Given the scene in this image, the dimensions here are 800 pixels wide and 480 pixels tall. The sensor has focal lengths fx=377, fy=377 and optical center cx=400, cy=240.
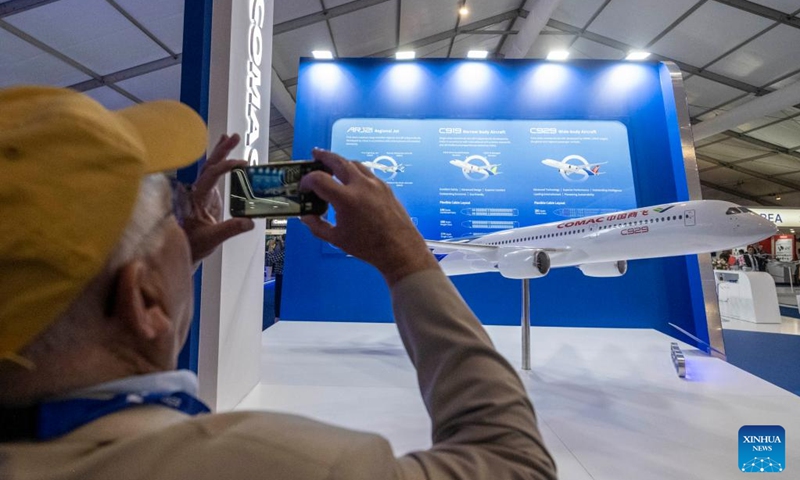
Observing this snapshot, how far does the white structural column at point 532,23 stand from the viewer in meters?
7.61

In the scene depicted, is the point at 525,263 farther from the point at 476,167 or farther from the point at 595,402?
the point at 476,167

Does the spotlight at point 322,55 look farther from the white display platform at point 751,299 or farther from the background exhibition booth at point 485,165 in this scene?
the white display platform at point 751,299

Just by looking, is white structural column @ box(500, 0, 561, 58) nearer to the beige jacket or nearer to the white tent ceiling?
the white tent ceiling

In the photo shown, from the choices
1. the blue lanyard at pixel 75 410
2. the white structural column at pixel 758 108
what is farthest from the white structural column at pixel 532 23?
the blue lanyard at pixel 75 410

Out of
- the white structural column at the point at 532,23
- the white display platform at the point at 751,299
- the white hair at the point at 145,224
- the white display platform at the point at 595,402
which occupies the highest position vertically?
the white structural column at the point at 532,23

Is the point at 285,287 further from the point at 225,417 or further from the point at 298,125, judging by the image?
the point at 225,417

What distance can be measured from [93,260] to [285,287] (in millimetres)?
6009

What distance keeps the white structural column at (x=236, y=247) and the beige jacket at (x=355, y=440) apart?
1776 mm

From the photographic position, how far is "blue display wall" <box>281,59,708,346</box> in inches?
232

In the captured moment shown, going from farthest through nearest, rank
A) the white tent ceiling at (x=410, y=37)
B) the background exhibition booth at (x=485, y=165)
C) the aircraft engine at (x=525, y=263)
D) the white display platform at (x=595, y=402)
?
the white tent ceiling at (x=410, y=37) → the aircraft engine at (x=525, y=263) → the background exhibition booth at (x=485, y=165) → the white display platform at (x=595, y=402)

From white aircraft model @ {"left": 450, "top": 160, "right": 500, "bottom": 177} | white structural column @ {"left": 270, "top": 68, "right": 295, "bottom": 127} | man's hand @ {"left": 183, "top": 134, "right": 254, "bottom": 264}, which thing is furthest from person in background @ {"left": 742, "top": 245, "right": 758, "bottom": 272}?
man's hand @ {"left": 183, "top": 134, "right": 254, "bottom": 264}

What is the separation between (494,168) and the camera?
20.1 ft

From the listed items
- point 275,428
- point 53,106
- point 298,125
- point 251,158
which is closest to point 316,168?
point 53,106

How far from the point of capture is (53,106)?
1.39 ft
